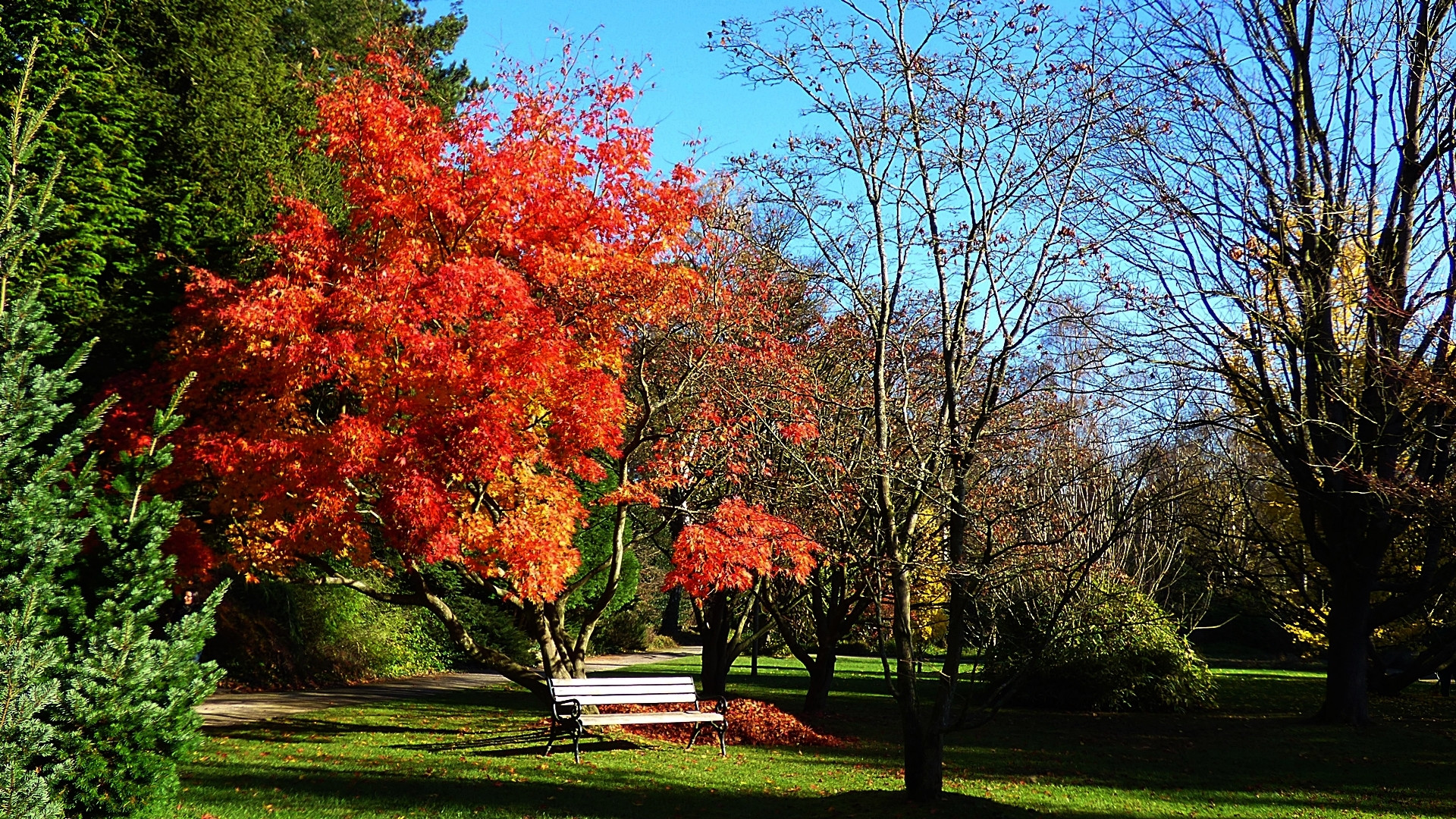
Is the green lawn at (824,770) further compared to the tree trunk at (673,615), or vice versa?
the tree trunk at (673,615)

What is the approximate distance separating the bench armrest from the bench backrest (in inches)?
2.4

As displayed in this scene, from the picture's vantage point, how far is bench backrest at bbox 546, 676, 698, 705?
1047cm

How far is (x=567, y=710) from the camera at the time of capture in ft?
33.4

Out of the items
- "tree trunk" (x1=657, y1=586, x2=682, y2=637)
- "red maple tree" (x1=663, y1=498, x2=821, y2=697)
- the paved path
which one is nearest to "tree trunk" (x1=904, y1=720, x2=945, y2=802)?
"red maple tree" (x1=663, y1=498, x2=821, y2=697)

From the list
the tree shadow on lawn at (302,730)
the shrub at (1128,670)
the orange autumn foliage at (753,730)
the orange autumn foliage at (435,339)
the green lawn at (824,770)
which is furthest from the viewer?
the shrub at (1128,670)

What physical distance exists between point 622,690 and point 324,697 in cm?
673

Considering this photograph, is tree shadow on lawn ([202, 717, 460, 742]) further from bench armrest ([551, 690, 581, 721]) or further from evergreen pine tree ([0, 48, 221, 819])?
evergreen pine tree ([0, 48, 221, 819])

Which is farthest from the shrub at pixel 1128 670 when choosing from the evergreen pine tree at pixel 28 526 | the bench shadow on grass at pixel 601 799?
the evergreen pine tree at pixel 28 526

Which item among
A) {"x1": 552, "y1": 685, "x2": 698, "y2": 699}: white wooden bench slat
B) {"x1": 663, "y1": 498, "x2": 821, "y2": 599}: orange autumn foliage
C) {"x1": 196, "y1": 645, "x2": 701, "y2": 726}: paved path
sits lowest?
{"x1": 196, "y1": 645, "x2": 701, "y2": 726}: paved path

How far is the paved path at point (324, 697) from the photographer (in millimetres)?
12203

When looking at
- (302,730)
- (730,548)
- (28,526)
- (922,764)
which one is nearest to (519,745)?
(302,730)

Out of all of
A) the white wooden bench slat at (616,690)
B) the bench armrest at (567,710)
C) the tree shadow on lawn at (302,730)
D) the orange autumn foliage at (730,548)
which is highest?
the orange autumn foliage at (730,548)

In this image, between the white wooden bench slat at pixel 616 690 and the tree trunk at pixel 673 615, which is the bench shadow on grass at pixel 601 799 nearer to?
the white wooden bench slat at pixel 616 690

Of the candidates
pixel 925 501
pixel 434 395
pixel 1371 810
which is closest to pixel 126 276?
pixel 434 395
